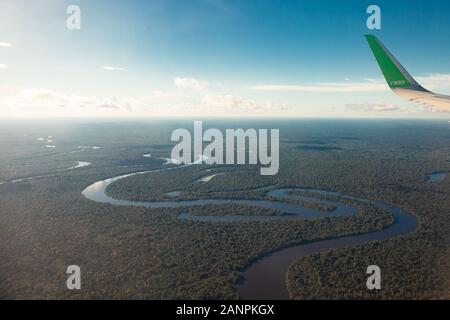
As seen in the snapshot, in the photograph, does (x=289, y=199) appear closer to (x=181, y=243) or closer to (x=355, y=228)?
(x=355, y=228)

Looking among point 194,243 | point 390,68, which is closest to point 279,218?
point 194,243

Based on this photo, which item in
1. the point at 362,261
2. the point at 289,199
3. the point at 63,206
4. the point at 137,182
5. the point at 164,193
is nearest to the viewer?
the point at 362,261

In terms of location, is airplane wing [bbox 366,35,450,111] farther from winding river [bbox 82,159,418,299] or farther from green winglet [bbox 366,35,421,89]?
winding river [bbox 82,159,418,299]

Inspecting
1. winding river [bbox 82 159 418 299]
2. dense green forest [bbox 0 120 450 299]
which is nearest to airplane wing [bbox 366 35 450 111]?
dense green forest [bbox 0 120 450 299]

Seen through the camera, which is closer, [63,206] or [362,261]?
[362,261]

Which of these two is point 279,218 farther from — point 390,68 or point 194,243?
point 390,68
